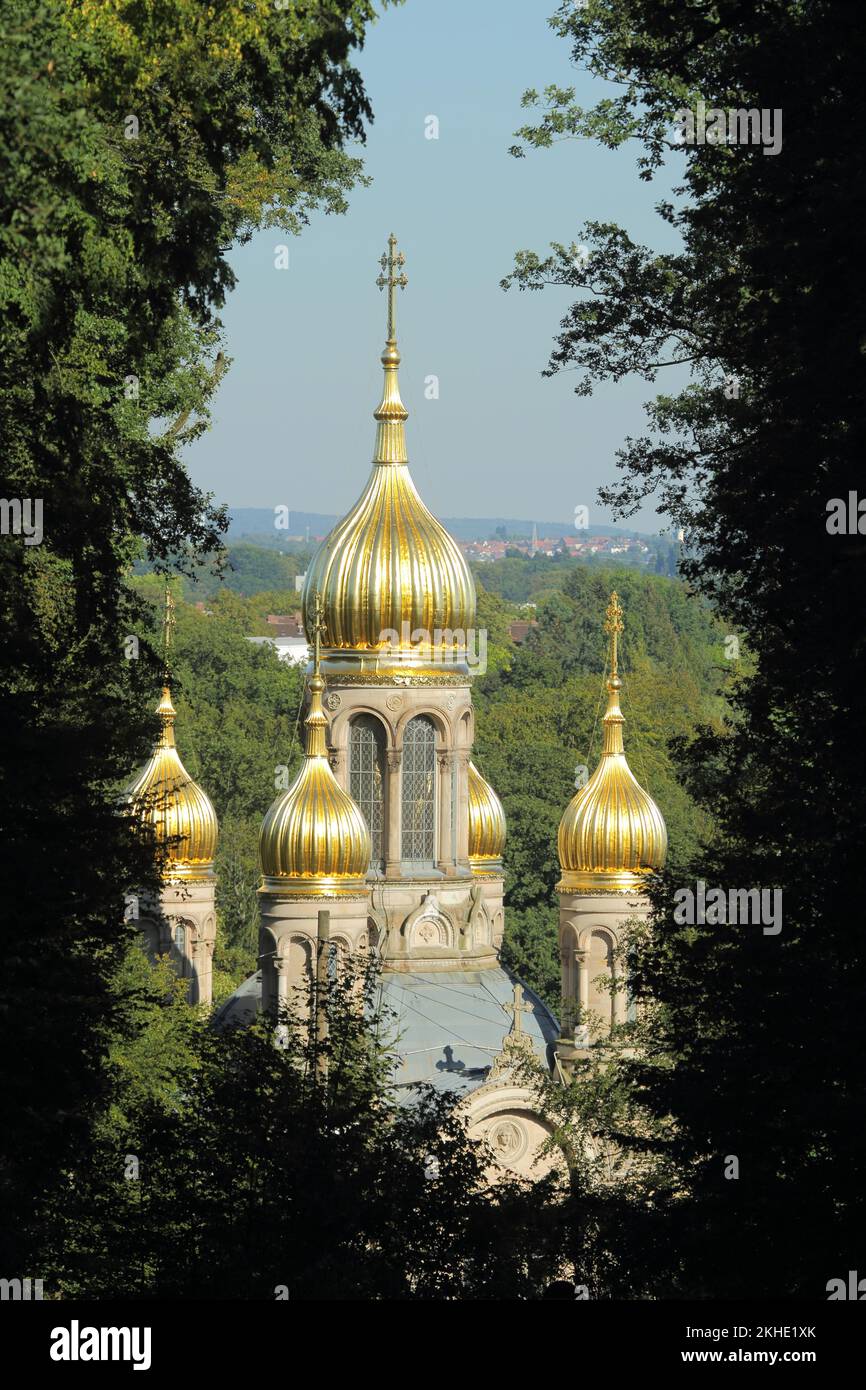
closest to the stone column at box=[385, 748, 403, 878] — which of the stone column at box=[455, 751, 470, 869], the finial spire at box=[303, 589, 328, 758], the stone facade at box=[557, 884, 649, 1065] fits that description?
the stone column at box=[455, 751, 470, 869]

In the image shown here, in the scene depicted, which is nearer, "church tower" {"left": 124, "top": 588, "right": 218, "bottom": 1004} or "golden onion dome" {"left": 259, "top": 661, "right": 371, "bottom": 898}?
"golden onion dome" {"left": 259, "top": 661, "right": 371, "bottom": 898}

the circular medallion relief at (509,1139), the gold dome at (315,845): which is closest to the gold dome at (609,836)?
the gold dome at (315,845)

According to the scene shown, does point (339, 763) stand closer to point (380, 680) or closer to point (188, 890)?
point (380, 680)

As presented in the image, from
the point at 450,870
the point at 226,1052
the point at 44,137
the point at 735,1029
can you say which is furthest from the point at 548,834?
the point at 44,137

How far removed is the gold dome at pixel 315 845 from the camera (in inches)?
1517

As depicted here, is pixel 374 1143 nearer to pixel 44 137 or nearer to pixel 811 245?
pixel 811 245

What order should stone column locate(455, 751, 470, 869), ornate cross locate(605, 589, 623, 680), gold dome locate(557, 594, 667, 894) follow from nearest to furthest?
gold dome locate(557, 594, 667, 894)
ornate cross locate(605, 589, 623, 680)
stone column locate(455, 751, 470, 869)

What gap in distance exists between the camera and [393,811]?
4325 centimetres

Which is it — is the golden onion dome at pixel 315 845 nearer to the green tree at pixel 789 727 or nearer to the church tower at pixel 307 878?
the church tower at pixel 307 878

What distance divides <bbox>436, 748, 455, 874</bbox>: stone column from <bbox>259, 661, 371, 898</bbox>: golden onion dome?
4710 mm

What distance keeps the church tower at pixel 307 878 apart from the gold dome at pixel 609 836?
3190 millimetres

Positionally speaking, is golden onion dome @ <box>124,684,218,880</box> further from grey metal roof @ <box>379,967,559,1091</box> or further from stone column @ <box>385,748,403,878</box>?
grey metal roof @ <box>379,967,559,1091</box>

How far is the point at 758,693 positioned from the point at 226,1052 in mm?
5087

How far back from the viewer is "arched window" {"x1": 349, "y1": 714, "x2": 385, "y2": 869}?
43.3 metres
